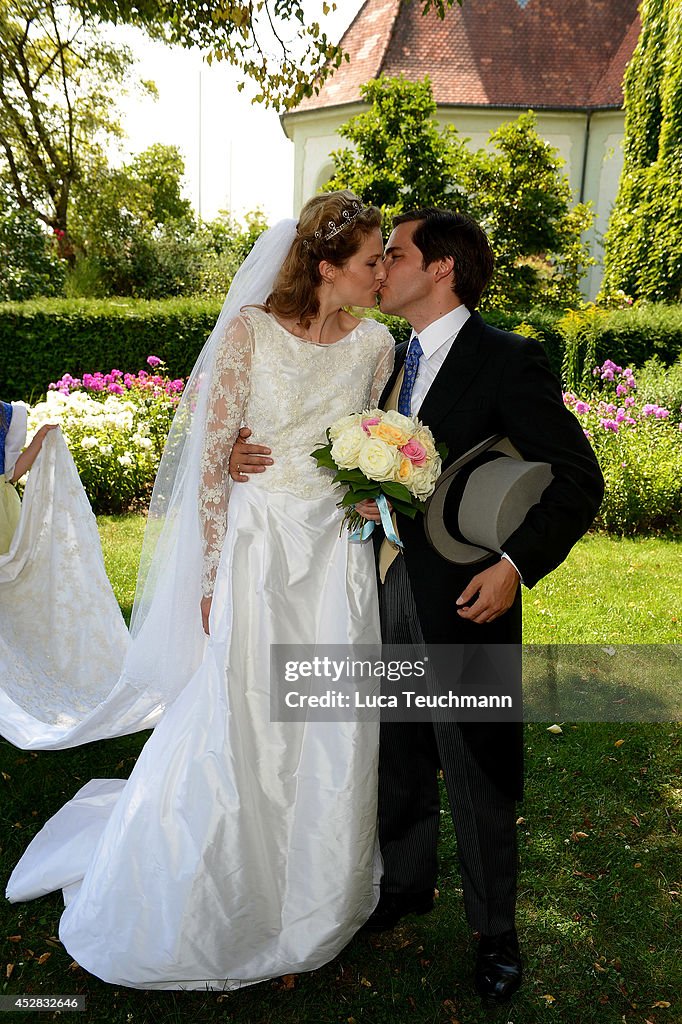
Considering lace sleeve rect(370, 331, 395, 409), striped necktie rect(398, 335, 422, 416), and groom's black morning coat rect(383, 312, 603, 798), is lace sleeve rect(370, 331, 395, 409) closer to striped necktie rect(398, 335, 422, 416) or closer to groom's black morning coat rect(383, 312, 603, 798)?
striped necktie rect(398, 335, 422, 416)

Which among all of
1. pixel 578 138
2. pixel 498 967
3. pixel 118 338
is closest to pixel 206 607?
pixel 498 967

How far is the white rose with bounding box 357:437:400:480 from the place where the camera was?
2525 millimetres

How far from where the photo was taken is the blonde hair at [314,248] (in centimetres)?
285

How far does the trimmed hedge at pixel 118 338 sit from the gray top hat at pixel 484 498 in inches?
417

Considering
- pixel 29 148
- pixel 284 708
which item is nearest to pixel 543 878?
pixel 284 708

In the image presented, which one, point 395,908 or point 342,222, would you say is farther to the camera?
point 395,908

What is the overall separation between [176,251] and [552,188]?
1184 centimetres

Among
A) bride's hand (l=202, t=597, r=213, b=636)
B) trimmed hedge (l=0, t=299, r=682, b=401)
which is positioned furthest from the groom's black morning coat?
trimmed hedge (l=0, t=299, r=682, b=401)

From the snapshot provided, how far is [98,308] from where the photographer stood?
540 inches

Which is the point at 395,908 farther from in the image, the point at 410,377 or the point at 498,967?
the point at 410,377

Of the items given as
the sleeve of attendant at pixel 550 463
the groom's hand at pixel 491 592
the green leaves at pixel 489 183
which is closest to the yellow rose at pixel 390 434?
Result: the sleeve of attendant at pixel 550 463

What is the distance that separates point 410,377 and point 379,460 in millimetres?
535

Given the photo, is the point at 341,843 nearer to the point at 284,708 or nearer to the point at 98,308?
the point at 284,708

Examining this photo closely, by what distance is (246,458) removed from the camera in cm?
298
